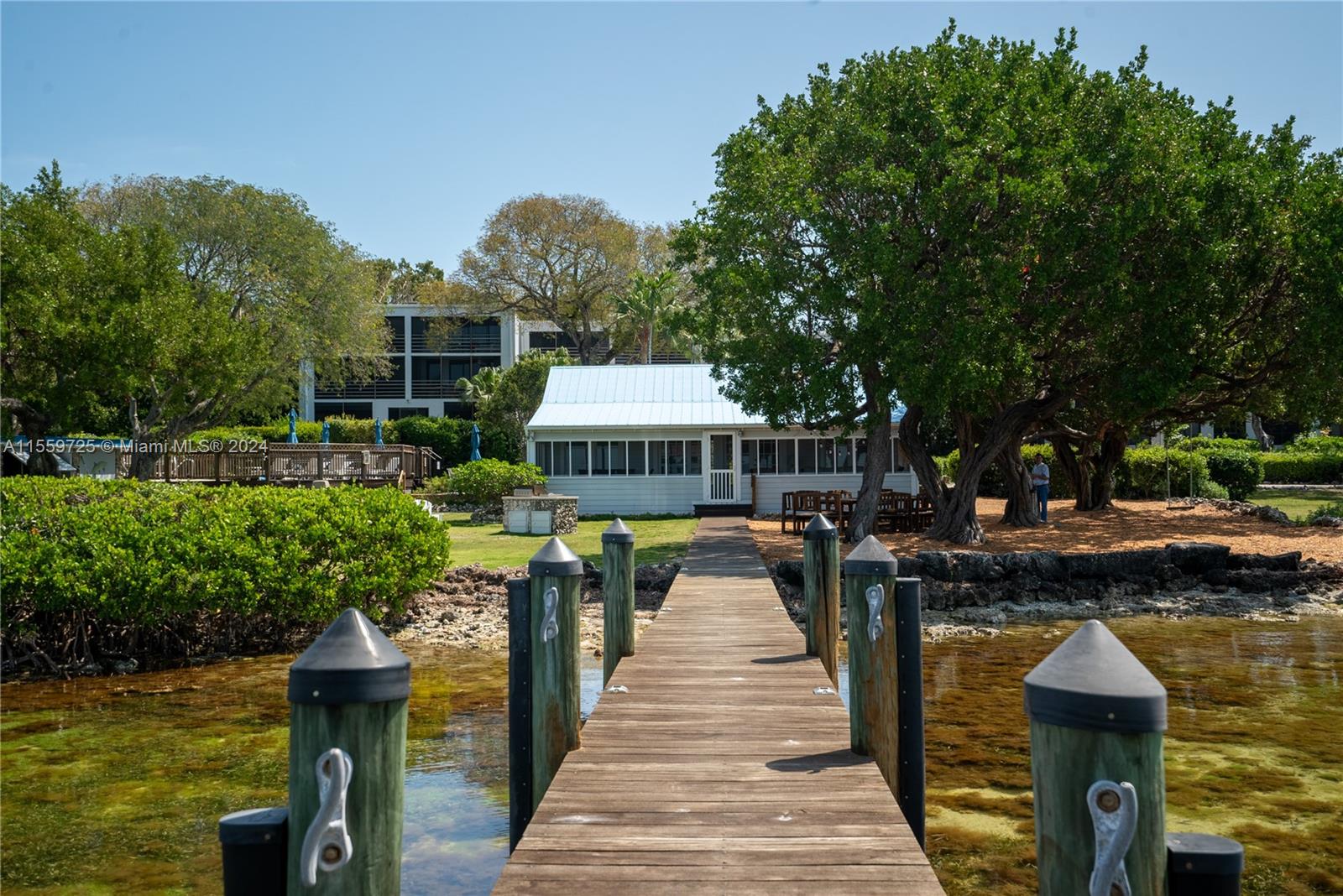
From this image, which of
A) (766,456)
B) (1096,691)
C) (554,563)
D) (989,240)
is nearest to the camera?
(1096,691)

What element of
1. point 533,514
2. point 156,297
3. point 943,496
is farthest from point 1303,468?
point 156,297

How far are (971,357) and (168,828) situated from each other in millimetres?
15620

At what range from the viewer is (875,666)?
239 inches

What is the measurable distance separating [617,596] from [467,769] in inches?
74.2

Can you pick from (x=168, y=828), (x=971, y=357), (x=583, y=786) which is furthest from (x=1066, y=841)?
(x=971, y=357)

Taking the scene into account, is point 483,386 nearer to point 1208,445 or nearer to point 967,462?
point 967,462

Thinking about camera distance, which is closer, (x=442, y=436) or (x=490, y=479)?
(x=490, y=479)

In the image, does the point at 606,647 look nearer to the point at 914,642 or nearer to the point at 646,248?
the point at 914,642

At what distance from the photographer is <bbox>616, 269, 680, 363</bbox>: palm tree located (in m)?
52.8

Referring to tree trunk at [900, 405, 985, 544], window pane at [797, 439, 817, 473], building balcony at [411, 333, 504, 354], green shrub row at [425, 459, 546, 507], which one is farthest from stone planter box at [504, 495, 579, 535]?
building balcony at [411, 333, 504, 354]

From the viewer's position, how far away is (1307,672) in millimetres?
12039

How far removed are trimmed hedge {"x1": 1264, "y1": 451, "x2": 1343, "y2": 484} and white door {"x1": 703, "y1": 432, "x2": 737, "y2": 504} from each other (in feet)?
77.4

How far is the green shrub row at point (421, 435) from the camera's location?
48406 millimetres

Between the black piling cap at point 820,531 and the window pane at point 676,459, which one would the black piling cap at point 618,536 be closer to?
the black piling cap at point 820,531
